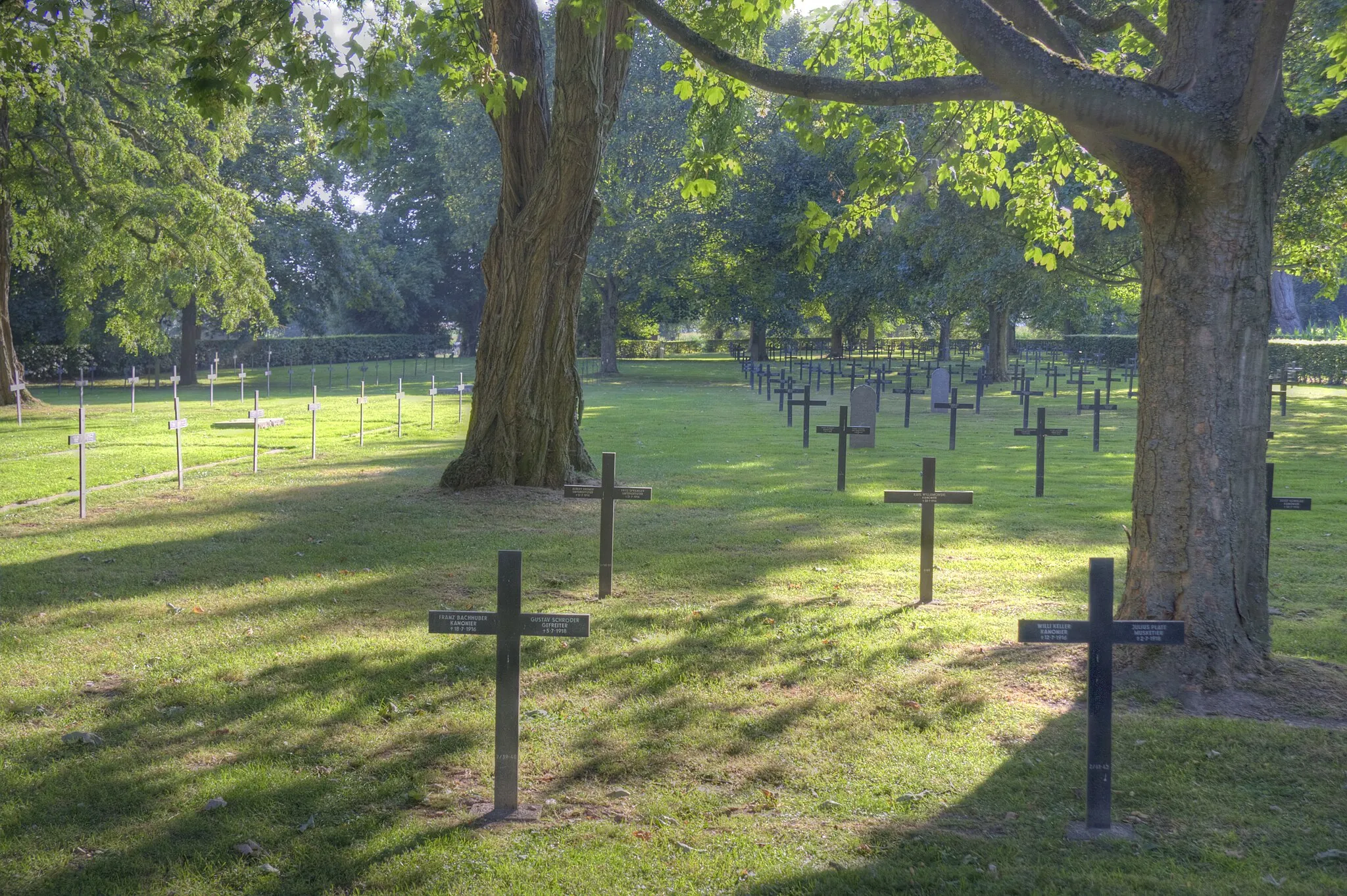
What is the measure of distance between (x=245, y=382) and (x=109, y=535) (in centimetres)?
3849

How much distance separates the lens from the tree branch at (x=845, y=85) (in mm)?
7113

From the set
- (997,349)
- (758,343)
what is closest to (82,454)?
(997,349)

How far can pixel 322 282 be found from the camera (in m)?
47.0

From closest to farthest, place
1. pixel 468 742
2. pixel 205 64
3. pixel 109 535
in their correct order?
pixel 468 742 < pixel 205 64 < pixel 109 535

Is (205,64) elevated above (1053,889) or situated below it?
above

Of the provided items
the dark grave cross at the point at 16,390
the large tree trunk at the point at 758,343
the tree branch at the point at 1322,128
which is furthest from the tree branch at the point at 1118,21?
the large tree trunk at the point at 758,343

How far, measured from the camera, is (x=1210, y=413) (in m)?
6.56

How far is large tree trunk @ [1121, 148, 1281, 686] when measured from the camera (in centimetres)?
655

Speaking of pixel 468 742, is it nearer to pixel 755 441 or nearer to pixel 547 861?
pixel 547 861

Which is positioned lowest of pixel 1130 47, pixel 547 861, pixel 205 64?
pixel 547 861

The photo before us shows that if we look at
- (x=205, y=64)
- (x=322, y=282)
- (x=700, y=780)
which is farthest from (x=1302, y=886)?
(x=322, y=282)

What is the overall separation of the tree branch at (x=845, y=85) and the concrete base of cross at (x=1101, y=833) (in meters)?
4.27

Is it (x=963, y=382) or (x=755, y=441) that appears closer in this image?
(x=755, y=441)

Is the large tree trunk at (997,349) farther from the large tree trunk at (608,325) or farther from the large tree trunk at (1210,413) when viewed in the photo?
the large tree trunk at (1210,413)
